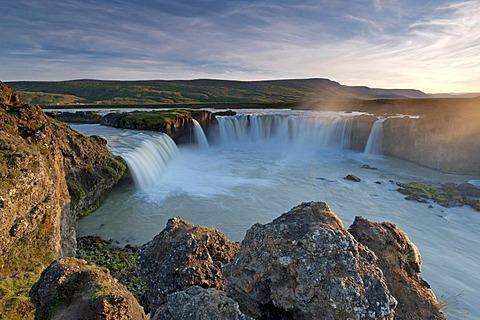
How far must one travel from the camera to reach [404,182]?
2706cm

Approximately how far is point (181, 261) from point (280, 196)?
18906mm

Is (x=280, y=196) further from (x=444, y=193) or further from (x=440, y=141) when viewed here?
(x=440, y=141)

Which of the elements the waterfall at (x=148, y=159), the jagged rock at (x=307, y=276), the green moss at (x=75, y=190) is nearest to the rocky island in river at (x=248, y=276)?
the jagged rock at (x=307, y=276)

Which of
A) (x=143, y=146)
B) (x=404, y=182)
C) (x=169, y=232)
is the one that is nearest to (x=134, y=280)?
(x=169, y=232)

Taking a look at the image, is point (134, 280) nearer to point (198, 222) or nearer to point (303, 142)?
point (198, 222)

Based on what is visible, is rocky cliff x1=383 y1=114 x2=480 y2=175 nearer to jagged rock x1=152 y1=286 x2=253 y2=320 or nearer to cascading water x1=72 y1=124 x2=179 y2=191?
cascading water x1=72 y1=124 x2=179 y2=191

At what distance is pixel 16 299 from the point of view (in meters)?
5.41

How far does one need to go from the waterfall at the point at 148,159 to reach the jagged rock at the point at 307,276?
1951 centimetres

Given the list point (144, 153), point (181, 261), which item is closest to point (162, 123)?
point (144, 153)

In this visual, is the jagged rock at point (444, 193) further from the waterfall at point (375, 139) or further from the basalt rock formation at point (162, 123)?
the basalt rock formation at point (162, 123)

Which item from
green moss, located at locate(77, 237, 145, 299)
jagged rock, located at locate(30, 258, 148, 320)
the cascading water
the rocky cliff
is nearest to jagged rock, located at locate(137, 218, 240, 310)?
jagged rock, located at locate(30, 258, 148, 320)

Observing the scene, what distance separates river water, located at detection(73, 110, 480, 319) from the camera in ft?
48.4

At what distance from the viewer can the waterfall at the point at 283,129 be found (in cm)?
4522

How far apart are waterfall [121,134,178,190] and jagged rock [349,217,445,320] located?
19.5 m
